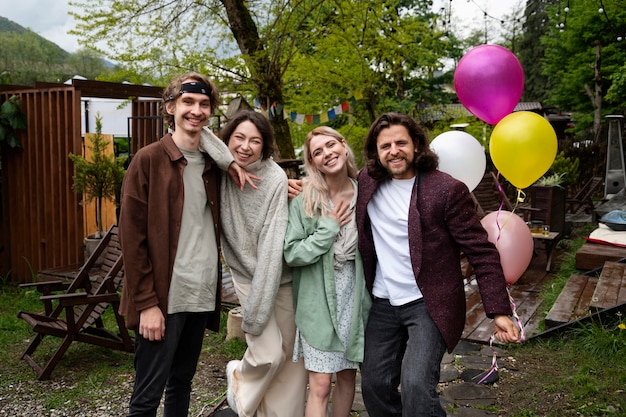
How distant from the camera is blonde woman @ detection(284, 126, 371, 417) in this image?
261 cm

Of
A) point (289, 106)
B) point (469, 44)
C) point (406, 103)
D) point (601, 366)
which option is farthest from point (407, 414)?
point (469, 44)

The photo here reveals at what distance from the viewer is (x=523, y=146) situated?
8.80 feet

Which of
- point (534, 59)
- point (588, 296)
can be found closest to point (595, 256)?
point (588, 296)

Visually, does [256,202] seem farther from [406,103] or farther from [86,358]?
[406,103]

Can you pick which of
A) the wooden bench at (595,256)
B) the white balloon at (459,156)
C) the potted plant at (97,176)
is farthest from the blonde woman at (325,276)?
the potted plant at (97,176)

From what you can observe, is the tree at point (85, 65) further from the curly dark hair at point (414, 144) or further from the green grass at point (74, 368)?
the curly dark hair at point (414, 144)

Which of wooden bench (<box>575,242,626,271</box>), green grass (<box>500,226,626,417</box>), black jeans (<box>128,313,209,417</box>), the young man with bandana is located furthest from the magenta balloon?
wooden bench (<box>575,242,626,271</box>)

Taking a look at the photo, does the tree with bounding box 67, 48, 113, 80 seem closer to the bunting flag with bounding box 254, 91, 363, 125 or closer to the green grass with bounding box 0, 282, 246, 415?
the bunting flag with bounding box 254, 91, 363, 125

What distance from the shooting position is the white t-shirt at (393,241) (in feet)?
8.25

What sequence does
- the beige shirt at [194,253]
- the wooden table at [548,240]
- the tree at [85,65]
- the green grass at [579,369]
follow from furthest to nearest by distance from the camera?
the tree at [85,65] < the wooden table at [548,240] < the green grass at [579,369] < the beige shirt at [194,253]

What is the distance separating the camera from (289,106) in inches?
407

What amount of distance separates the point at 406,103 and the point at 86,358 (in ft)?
30.6

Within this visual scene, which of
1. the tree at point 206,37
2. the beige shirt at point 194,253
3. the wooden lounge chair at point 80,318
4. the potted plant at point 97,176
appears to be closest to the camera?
the beige shirt at point 194,253

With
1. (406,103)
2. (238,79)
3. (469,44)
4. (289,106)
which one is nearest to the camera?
(238,79)
